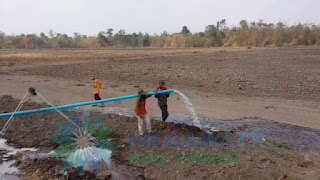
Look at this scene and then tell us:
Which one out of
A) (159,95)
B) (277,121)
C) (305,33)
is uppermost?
(305,33)

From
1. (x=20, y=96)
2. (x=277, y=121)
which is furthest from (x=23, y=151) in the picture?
(x=277, y=121)

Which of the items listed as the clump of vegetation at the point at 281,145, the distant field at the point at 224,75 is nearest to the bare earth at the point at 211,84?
the distant field at the point at 224,75

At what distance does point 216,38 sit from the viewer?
47.8 m

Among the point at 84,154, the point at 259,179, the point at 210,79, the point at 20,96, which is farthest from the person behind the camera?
the point at 210,79

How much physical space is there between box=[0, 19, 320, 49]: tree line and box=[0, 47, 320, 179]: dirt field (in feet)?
59.2

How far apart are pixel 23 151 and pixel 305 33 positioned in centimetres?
3860

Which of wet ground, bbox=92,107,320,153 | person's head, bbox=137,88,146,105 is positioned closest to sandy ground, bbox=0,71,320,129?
wet ground, bbox=92,107,320,153

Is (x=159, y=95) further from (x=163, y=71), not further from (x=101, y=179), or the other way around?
(x=163, y=71)

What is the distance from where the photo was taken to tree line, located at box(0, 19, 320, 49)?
3731 cm

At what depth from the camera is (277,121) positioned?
830 cm

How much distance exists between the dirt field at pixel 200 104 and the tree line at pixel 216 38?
1805 centimetres

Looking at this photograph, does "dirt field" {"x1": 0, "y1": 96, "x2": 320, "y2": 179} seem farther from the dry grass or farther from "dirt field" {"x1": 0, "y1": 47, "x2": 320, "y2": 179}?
the dry grass

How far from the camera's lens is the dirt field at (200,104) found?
4883 millimetres

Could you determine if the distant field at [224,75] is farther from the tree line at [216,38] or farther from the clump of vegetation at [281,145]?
the tree line at [216,38]
